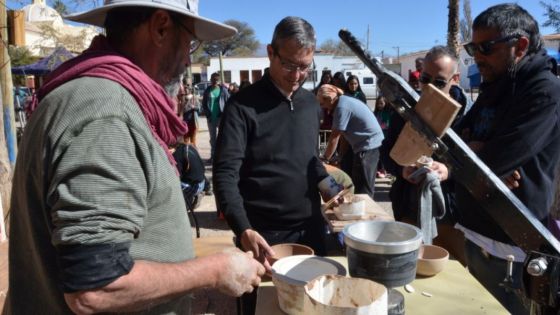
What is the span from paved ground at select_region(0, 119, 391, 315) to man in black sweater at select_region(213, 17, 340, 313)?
54 centimetres

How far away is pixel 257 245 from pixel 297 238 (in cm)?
51

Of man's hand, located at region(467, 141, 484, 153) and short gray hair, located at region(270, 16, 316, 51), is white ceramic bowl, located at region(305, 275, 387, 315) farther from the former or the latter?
short gray hair, located at region(270, 16, 316, 51)

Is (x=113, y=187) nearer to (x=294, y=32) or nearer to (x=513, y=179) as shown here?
(x=294, y=32)

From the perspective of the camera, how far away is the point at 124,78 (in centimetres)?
103

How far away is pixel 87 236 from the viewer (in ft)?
2.90

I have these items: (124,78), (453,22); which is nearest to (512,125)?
(124,78)

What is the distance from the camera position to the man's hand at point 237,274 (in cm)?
114

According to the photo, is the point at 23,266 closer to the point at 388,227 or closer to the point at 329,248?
the point at 388,227

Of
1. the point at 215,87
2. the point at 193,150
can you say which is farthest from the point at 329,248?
the point at 215,87

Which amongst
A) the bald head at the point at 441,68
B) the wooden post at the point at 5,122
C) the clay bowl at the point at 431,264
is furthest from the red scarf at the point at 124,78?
the wooden post at the point at 5,122

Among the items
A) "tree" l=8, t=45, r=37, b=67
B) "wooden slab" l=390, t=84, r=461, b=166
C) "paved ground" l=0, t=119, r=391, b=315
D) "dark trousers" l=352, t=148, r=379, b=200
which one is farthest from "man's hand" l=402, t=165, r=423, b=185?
"tree" l=8, t=45, r=37, b=67

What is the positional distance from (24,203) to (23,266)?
0.19 meters

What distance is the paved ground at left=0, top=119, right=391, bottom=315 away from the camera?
318 cm

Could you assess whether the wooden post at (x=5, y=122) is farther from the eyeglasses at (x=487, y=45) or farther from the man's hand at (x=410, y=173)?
the eyeglasses at (x=487, y=45)
